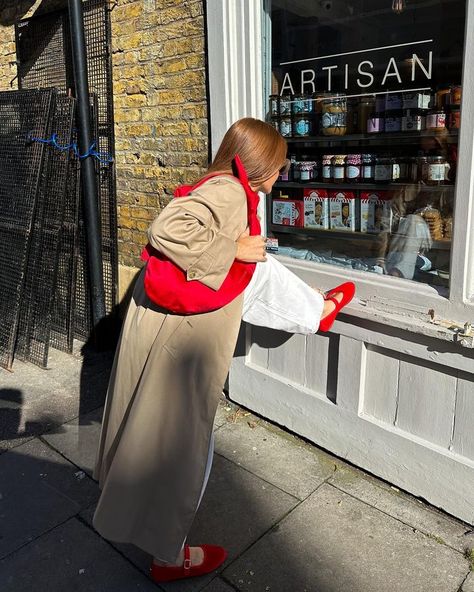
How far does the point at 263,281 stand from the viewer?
8.17 ft

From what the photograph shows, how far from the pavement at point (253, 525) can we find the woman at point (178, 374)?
0.35 meters

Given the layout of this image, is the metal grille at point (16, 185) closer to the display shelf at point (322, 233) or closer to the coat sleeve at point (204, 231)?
the display shelf at point (322, 233)

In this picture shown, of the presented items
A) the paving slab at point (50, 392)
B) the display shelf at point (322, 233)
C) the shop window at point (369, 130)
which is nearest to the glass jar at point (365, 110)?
the shop window at point (369, 130)

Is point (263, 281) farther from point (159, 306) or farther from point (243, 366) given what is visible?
point (243, 366)

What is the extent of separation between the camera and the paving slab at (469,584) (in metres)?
2.30

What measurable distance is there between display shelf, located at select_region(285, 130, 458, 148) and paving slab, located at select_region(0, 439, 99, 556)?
7.55 feet

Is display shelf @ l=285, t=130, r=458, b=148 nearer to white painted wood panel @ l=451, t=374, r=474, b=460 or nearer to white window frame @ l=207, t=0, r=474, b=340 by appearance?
white window frame @ l=207, t=0, r=474, b=340

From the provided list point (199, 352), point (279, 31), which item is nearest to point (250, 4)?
point (279, 31)

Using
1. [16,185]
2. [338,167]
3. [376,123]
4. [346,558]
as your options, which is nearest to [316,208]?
[338,167]

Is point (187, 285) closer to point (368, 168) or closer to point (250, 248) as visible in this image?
point (250, 248)

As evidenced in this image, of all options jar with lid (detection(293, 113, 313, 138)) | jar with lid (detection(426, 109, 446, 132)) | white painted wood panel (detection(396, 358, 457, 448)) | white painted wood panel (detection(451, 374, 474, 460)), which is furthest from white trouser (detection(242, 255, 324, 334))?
jar with lid (detection(293, 113, 313, 138))

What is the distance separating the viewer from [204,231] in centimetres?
198

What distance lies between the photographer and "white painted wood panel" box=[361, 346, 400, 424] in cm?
287

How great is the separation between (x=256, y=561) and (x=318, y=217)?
1.94m
